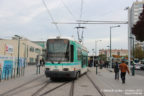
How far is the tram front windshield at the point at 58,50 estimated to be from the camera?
1559 cm

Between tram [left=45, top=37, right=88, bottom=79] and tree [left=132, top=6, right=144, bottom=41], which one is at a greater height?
tree [left=132, top=6, right=144, bottom=41]

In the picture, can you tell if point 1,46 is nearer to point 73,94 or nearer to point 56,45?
point 56,45

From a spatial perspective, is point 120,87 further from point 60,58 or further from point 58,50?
point 58,50

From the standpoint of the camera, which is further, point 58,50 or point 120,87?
point 58,50

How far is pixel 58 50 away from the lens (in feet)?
51.4

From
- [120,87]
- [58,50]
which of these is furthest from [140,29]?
[58,50]

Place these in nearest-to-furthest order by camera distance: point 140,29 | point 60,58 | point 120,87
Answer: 1. point 120,87
2. point 60,58
3. point 140,29

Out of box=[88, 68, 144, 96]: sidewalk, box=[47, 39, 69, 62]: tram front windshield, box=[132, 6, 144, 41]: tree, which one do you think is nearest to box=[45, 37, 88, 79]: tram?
box=[47, 39, 69, 62]: tram front windshield

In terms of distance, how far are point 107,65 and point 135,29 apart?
34.4 m

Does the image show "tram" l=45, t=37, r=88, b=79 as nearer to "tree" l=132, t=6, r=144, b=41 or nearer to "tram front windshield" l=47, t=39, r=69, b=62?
"tram front windshield" l=47, t=39, r=69, b=62

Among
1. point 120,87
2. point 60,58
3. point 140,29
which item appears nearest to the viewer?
point 120,87

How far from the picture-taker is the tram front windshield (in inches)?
614

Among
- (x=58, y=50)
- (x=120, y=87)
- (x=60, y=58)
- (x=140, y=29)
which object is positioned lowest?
(x=120, y=87)

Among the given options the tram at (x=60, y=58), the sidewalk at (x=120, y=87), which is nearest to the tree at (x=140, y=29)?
the sidewalk at (x=120, y=87)
